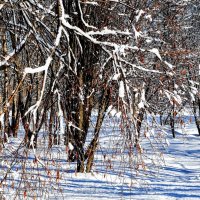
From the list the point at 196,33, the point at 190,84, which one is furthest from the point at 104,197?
the point at 196,33

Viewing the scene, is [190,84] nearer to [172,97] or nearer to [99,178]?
[172,97]

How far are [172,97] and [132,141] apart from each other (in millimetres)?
525

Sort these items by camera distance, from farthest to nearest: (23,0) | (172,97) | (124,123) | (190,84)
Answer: (190,84) < (23,0) < (172,97) < (124,123)

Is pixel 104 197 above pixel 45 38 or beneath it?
beneath

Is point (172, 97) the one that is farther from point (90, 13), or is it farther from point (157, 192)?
point (90, 13)

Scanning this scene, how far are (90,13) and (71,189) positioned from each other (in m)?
3.76

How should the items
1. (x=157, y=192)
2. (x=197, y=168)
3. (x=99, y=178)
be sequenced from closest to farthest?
(x=157, y=192) < (x=99, y=178) < (x=197, y=168)

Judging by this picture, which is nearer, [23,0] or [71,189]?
[23,0]

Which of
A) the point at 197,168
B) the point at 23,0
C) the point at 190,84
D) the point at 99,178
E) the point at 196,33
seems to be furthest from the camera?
the point at 196,33

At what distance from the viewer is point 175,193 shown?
732 cm

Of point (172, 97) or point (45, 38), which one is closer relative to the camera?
point (172, 97)

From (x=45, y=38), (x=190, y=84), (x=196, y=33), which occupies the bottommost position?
(x=190, y=84)

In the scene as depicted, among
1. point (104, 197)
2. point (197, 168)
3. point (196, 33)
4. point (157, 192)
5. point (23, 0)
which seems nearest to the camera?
point (23, 0)

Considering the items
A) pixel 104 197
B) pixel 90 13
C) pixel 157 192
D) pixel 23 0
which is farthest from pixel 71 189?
pixel 23 0
